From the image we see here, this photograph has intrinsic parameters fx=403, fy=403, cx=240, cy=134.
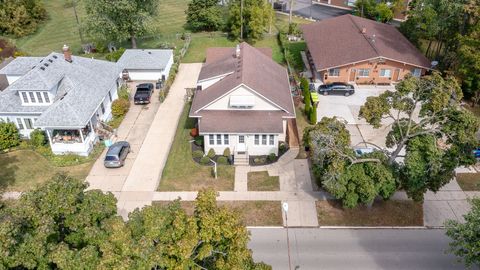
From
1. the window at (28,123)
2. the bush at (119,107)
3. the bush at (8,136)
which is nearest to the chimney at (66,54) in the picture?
the bush at (119,107)

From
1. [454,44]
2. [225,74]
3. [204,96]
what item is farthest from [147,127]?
[454,44]

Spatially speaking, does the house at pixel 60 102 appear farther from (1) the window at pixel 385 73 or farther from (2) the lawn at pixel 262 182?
(1) the window at pixel 385 73

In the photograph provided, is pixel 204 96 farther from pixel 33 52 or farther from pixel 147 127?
pixel 33 52

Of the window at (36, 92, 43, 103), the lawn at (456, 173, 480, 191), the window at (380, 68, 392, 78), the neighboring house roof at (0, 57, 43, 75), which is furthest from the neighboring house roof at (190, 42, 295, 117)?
the neighboring house roof at (0, 57, 43, 75)

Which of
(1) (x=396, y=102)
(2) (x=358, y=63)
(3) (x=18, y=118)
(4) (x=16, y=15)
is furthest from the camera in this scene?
(4) (x=16, y=15)

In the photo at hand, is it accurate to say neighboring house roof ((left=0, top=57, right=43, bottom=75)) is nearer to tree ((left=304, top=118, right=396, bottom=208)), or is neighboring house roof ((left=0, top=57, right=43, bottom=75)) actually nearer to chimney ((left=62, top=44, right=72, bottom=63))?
chimney ((left=62, top=44, right=72, bottom=63))

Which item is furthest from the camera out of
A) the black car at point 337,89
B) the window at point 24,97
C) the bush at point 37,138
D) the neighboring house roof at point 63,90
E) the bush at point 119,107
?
the black car at point 337,89

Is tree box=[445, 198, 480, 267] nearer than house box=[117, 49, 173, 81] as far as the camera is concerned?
Yes
